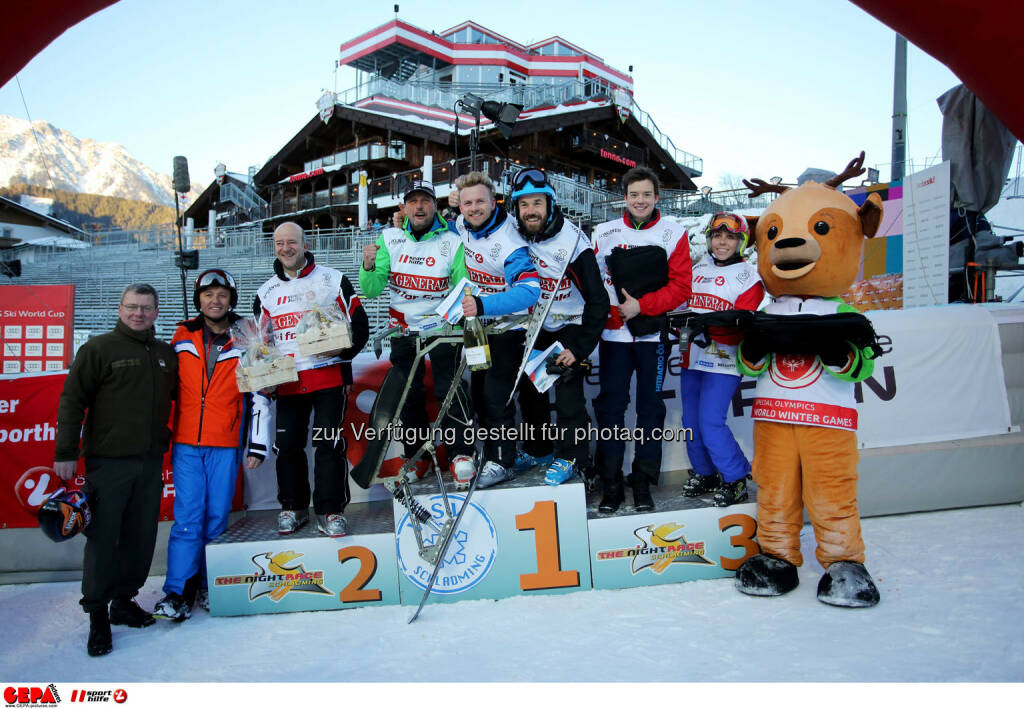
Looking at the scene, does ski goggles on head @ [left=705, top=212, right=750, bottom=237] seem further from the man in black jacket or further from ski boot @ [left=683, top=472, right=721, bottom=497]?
ski boot @ [left=683, top=472, right=721, bottom=497]

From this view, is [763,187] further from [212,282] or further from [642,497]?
[212,282]

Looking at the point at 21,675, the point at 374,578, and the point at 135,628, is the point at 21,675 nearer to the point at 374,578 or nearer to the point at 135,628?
the point at 135,628

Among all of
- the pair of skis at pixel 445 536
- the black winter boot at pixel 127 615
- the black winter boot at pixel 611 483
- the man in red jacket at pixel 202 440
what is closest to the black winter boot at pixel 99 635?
the black winter boot at pixel 127 615

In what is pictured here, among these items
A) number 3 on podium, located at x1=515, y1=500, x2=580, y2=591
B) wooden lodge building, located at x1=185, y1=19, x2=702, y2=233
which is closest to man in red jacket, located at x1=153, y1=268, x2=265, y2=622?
number 3 on podium, located at x1=515, y1=500, x2=580, y2=591

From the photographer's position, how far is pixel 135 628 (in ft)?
10.6

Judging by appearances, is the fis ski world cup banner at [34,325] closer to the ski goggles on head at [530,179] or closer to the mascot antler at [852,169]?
the ski goggles on head at [530,179]

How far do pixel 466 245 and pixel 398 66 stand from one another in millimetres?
33444

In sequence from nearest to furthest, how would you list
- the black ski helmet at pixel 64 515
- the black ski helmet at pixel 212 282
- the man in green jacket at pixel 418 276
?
the black ski helmet at pixel 64 515 → the black ski helmet at pixel 212 282 → the man in green jacket at pixel 418 276

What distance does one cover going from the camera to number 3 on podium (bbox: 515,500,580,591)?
3.29 m

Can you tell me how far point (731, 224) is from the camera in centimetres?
364

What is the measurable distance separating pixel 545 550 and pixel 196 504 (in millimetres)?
1956

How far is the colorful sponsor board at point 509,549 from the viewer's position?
129 inches

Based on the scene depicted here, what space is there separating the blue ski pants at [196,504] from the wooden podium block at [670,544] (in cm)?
210

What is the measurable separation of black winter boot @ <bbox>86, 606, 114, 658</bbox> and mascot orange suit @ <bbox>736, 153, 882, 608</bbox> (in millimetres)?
3141
